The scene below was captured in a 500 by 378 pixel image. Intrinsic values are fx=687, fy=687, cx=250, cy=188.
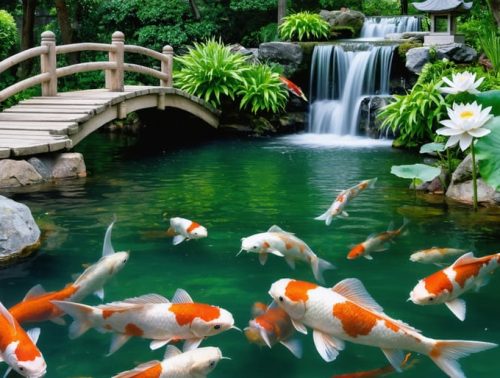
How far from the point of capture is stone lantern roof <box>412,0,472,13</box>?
1545 cm

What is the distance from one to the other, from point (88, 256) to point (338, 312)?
358 centimetres

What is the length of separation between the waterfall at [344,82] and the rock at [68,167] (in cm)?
739

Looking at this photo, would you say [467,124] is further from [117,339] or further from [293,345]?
[117,339]

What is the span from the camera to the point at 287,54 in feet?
57.4

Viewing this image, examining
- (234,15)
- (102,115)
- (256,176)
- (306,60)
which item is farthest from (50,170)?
(234,15)

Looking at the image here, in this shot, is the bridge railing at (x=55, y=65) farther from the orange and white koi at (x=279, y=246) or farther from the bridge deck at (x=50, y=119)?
the orange and white koi at (x=279, y=246)

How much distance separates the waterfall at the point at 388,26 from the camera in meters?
20.5

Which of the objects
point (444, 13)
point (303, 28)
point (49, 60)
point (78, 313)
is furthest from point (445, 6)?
point (78, 313)

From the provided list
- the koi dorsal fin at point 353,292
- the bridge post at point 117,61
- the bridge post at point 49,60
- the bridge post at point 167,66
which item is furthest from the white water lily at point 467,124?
the bridge post at point 167,66

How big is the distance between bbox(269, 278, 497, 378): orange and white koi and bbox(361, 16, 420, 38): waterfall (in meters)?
18.1

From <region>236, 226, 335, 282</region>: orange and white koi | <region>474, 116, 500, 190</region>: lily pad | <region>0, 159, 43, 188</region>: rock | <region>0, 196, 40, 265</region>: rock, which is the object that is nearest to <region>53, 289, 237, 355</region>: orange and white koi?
<region>236, 226, 335, 282</region>: orange and white koi

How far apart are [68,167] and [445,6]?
31.5 ft

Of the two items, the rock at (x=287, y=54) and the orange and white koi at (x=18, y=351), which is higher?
the rock at (x=287, y=54)

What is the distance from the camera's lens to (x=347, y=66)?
1725 centimetres
